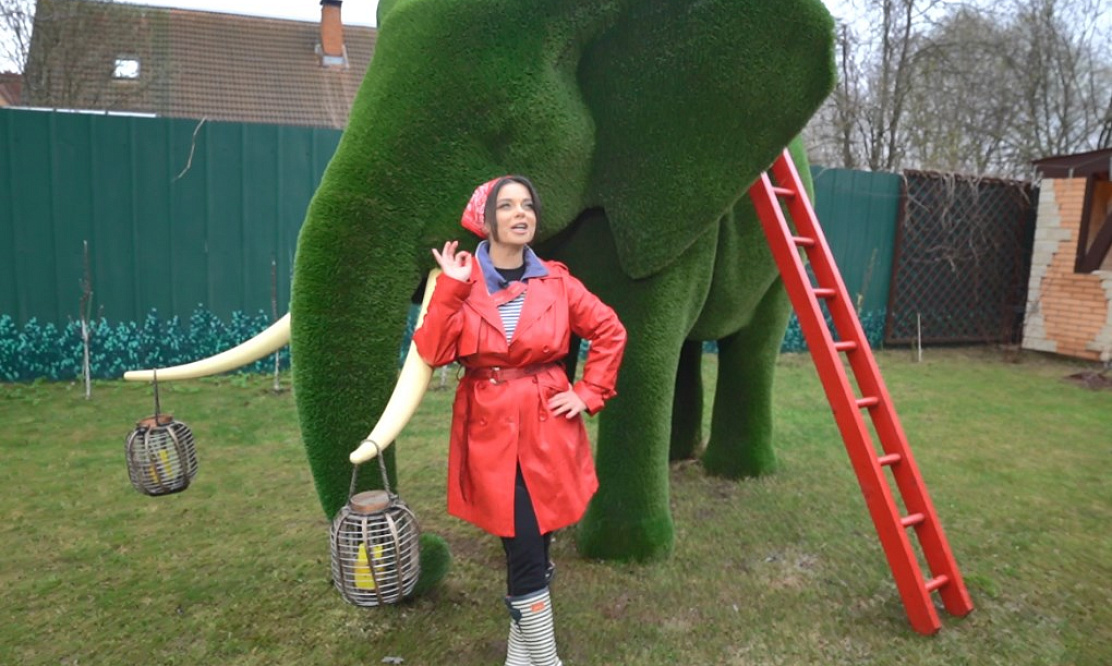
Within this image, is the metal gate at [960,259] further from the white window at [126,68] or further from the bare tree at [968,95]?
the white window at [126,68]

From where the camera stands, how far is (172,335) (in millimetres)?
6699

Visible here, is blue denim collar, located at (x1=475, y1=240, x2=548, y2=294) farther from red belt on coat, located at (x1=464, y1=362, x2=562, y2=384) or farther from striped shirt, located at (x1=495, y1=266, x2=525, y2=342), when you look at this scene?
red belt on coat, located at (x1=464, y1=362, x2=562, y2=384)

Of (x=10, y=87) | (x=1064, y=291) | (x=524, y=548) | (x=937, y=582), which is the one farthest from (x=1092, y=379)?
(x=10, y=87)

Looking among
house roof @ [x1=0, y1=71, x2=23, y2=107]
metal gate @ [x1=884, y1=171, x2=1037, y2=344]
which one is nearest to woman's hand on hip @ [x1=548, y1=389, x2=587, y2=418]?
metal gate @ [x1=884, y1=171, x2=1037, y2=344]

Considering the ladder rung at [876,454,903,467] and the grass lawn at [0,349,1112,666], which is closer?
the grass lawn at [0,349,1112,666]

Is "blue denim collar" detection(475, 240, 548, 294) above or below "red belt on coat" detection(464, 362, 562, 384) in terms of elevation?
above

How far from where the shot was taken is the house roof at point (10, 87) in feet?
42.8

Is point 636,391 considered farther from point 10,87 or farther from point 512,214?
point 10,87

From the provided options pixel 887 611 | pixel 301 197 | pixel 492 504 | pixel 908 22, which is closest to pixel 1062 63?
pixel 908 22

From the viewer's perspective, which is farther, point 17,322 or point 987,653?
point 17,322

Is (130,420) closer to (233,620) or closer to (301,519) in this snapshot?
(301,519)

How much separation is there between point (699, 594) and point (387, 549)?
153cm

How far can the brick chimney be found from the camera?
56.1ft

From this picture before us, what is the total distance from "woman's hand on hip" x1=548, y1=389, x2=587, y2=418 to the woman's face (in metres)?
0.43
